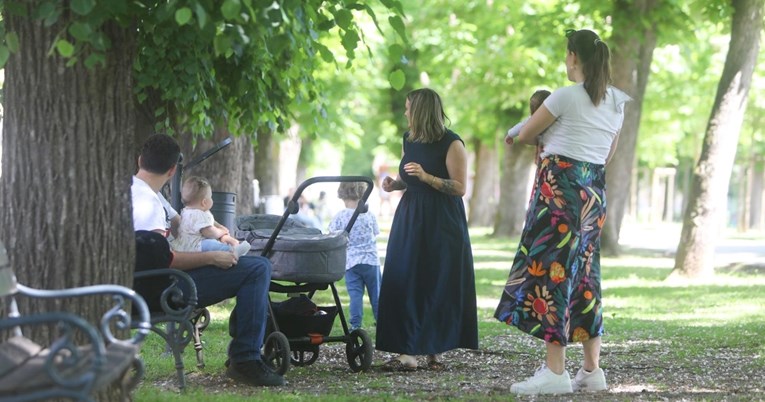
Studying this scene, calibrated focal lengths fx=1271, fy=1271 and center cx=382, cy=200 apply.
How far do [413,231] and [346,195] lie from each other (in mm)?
→ 2548

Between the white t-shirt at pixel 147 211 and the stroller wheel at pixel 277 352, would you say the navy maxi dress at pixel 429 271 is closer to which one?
the stroller wheel at pixel 277 352

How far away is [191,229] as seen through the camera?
7.67 metres

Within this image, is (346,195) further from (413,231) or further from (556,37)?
(556,37)

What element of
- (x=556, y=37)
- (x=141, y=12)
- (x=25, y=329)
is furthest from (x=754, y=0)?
(x=25, y=329)

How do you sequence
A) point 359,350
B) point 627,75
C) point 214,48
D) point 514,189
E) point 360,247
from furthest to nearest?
1. point 514,189
2. point 627,75
3. point 360,247
4. point 359,350
5. point 214,48

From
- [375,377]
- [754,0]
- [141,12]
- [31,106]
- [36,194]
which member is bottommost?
[375,377]

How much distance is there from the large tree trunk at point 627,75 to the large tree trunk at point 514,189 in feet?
33.1

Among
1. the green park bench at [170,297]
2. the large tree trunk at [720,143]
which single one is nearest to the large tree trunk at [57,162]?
the green park bench at [170,297]

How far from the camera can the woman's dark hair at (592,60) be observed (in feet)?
22.9

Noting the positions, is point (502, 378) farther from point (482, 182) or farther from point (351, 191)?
point (482, 182)

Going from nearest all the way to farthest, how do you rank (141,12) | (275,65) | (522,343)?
(141,12) < (275,65) < (522,343)

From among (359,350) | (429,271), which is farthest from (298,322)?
(429,271)

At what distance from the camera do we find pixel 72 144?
5402 millimetres

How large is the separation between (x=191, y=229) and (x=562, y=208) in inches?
88.7
